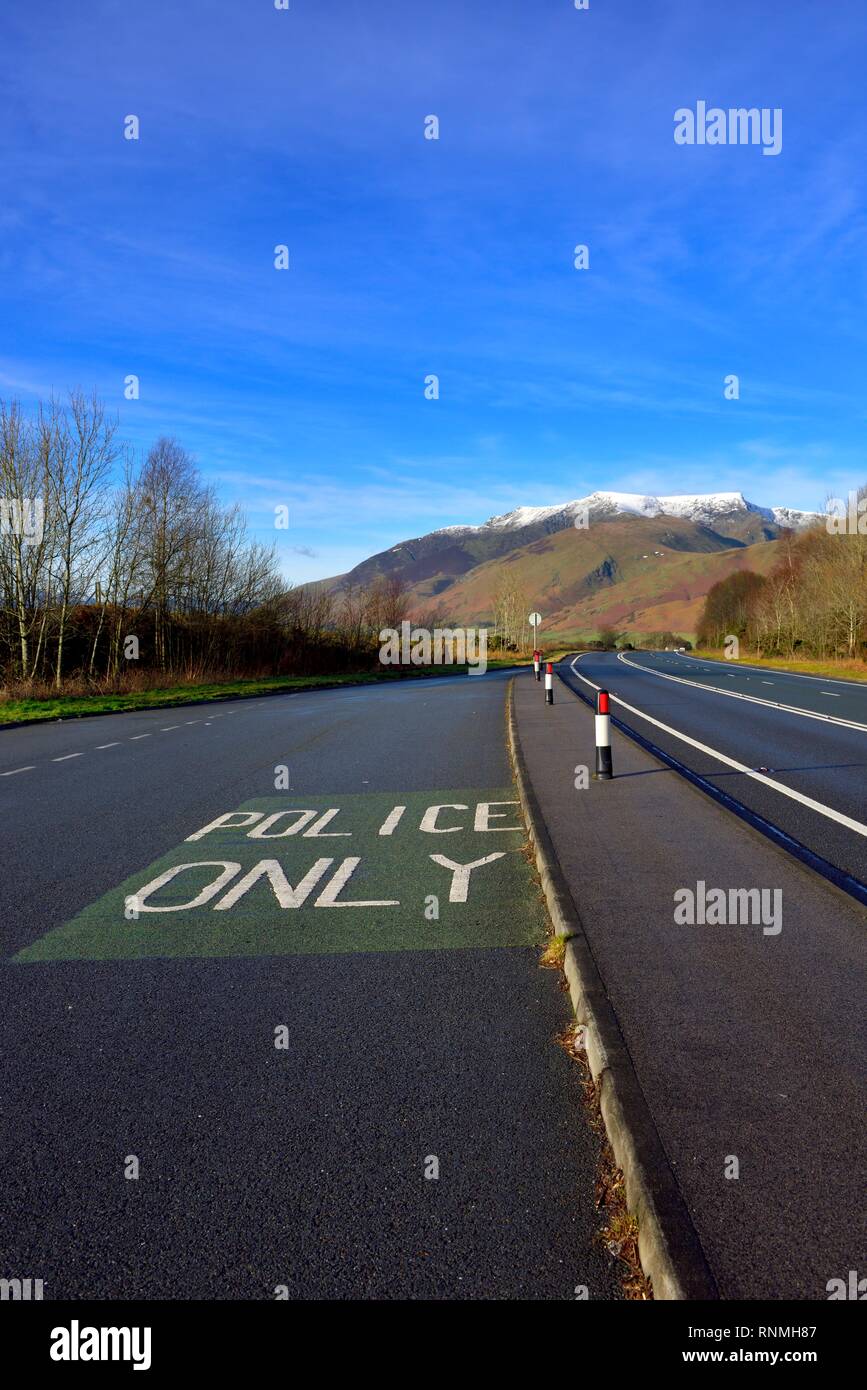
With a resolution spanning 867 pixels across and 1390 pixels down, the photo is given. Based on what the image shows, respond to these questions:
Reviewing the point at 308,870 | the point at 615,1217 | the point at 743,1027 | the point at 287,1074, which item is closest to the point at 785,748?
the point at 308,870

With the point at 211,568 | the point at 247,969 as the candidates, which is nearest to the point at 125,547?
the point at 211,568

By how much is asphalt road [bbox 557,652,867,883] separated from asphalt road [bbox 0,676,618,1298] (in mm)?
2864

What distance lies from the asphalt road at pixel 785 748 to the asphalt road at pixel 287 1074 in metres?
2.86

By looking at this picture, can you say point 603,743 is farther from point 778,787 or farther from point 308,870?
point 308,870

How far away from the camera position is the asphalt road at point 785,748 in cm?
940

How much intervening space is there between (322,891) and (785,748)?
10564 millimetres

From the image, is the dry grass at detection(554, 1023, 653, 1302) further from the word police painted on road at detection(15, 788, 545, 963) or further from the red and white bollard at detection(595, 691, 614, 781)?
the red and white bollard at detection(595, 691, 614, 781)

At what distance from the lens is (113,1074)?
13.9 ft

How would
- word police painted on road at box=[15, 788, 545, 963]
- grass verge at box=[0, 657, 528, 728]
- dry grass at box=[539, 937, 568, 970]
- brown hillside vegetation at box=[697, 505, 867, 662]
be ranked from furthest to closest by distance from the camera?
brown hillside vegetation at box=[697, 505, 867, 662] → grass verge at box=[0, 657, 528, 728] → word police painted on road at box=[15, 788, 545, 963] → dry grass at box=[539, 937, 568, 970]

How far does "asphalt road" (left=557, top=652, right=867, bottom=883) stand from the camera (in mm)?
9398

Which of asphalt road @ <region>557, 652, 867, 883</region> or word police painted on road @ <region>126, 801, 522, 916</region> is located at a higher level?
asphalt road @ <region>557, 652, 867, 883</region>

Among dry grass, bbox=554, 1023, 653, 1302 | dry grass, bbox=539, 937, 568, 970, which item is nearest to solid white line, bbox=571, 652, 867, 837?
dry grass, bbox=539, 937, 568, 970
